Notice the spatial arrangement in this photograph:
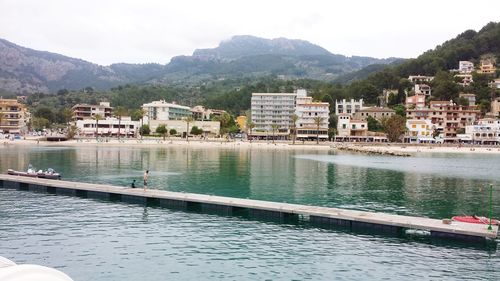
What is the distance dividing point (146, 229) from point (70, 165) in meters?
42.4

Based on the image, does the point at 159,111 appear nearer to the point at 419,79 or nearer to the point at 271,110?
the point at 271,110

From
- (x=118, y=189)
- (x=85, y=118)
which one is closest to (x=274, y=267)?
(x=118, y=189)

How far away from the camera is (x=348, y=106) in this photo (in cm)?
15900

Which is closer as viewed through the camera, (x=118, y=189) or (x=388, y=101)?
(x=118, y=189)

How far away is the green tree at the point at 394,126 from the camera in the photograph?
450ft

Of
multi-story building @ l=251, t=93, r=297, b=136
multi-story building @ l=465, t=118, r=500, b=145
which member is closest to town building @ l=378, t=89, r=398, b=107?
multi-story building @ l=251, t=93, r=297, b=136

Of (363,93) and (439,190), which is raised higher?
(363,93)

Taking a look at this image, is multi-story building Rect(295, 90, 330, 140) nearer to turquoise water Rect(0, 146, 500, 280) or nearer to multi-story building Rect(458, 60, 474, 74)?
multi-story building Rect(458, 60, 474, 74)

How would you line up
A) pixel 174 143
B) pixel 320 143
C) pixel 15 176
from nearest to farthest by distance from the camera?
Result: pixel 15 176 < pixel 174 143 < pixel 320 143

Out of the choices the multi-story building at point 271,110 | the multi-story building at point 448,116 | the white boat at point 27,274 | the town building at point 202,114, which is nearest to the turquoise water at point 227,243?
the white boat at point 27,274

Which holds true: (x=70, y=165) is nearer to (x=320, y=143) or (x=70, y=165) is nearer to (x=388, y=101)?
(x=320, y=143)

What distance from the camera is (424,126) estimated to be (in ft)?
457

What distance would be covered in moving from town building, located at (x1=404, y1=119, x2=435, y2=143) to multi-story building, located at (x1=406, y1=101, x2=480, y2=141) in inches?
164

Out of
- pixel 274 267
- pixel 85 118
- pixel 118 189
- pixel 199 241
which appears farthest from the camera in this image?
pixel 85 118
